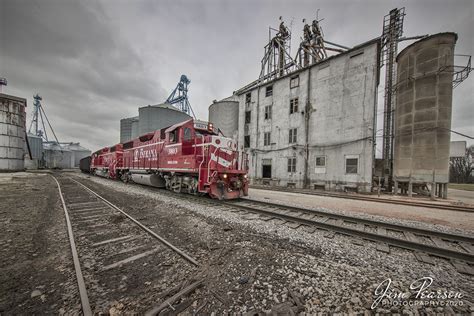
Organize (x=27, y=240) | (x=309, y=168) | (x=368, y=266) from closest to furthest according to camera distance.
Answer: (x=368, y=266) → (x=27, y=240) → (x=309, y=168)

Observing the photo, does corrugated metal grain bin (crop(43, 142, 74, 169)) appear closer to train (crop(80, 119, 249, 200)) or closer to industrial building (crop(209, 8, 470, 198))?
train (crop(80, 119, 249, 200))

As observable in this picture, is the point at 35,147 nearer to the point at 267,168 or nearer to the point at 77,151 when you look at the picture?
the point at 77,151

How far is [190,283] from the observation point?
7.83ft

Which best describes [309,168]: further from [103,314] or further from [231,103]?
[103,314]

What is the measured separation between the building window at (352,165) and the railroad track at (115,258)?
46.5 ft

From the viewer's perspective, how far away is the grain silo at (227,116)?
23734 millimetres

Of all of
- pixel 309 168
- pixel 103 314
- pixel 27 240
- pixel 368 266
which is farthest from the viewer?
pixel 309 168

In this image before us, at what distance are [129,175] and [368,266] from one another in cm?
1539

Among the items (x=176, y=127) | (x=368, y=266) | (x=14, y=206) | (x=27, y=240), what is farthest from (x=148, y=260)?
(x=14, y=206)

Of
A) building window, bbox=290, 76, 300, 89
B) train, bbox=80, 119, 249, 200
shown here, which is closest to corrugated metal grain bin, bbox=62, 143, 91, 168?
train, bbox=80, 119, 249, 200

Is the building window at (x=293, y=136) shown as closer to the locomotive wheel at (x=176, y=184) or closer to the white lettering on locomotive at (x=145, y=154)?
the locomotive wheel at (x=176, y=184)

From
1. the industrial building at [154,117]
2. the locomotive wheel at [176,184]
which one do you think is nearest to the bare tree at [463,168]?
the locomotive wheel at [176,184]

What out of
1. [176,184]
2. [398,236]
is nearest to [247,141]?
[176,184]

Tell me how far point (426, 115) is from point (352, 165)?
536cm
